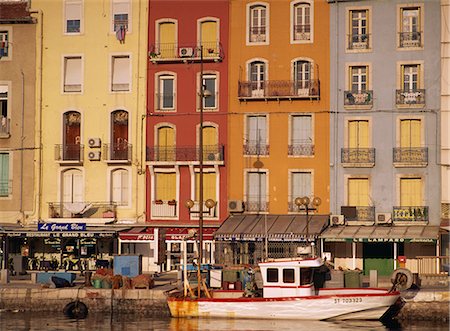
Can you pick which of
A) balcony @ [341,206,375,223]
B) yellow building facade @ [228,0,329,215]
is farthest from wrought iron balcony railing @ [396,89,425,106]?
balcony @ [341,206,375,223]

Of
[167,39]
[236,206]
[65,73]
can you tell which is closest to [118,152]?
[65,73]

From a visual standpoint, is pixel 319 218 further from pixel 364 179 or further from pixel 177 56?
pixel 177 56

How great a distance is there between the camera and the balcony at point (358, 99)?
52.2 meters

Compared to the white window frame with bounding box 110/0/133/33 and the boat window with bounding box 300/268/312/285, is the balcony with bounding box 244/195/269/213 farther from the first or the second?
the boat window with bounding box 300/268/312/285

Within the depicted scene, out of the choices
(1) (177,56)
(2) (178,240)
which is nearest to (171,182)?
(2) (178,240)

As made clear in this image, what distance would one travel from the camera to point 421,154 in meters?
51.1

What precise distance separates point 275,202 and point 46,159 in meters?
12.5

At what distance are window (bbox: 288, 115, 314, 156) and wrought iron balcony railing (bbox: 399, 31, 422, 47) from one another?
5.93 meters

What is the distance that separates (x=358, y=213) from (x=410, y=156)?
12.4ft

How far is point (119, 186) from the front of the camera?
55.0m

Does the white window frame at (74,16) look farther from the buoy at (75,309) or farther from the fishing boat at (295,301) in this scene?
the fishing boat at (295,301)

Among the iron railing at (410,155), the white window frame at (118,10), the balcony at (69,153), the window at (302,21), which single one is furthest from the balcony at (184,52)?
the iron railing at (410,155)

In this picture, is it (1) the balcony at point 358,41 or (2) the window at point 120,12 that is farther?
(2) the window at point 120,12

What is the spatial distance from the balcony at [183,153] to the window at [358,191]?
6.68 meters
